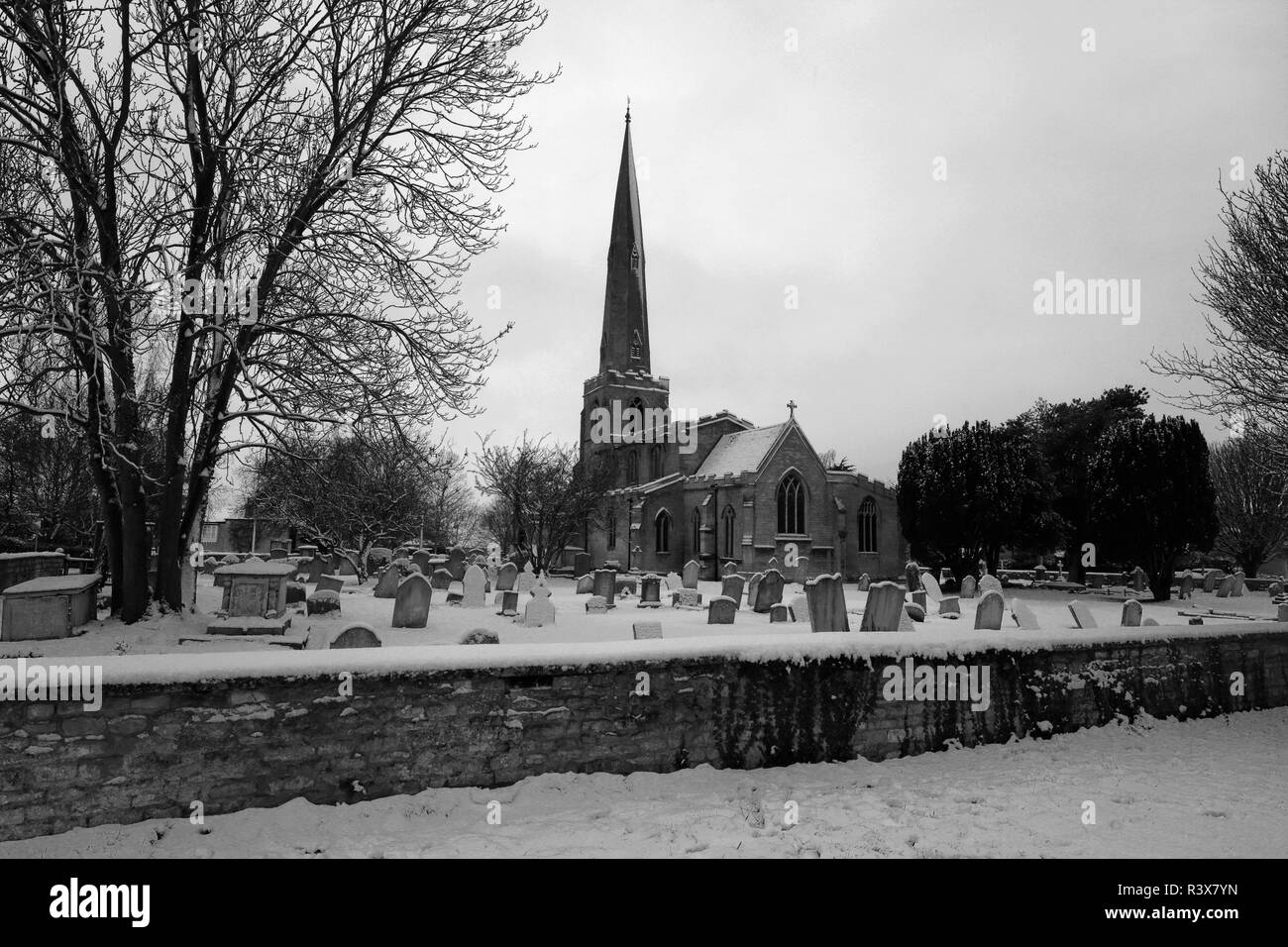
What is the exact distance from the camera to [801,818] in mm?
5305

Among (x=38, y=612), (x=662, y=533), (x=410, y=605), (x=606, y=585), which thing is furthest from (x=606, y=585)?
(x=662, y=533)

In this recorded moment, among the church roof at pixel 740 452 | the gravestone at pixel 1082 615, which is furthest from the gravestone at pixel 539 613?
the church roof at pixel 740 452

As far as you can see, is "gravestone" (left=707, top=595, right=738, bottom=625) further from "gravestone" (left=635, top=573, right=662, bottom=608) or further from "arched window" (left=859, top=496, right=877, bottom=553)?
"arched window" (left=859, top=496, right=877, bottom=553)

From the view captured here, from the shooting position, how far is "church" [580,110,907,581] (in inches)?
1325

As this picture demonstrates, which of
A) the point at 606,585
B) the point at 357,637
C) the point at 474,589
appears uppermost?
the point at 357,637

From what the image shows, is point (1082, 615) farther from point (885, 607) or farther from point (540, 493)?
point (540, 493)

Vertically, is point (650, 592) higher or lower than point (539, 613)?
lower

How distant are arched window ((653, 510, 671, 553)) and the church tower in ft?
14.4

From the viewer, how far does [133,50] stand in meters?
9.49

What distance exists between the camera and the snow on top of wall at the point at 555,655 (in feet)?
16.4

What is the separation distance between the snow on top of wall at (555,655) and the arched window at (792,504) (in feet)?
84.8

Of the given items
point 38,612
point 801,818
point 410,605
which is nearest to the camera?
point 801,818

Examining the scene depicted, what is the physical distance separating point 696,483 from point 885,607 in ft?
84.7
